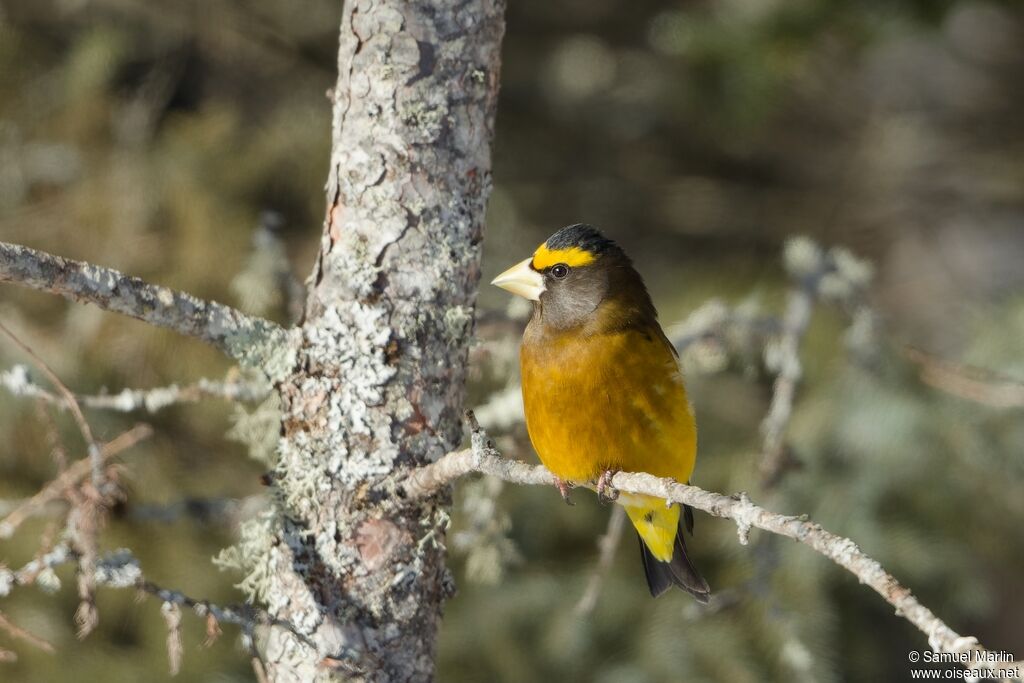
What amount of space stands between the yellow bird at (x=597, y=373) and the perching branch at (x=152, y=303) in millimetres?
739

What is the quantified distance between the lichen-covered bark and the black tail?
43.7 inches

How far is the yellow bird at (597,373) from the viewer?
9.45 feet

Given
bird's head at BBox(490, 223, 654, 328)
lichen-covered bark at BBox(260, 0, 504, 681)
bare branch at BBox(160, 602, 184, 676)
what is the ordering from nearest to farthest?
1. bare branch at BBox(160, 602, 184, 676)
2. lichen-covered bark at BBox(260, 0, 504, 681)
3. bird's head at BBox(490, 223, 654, 328)

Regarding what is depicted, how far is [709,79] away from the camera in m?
5.34

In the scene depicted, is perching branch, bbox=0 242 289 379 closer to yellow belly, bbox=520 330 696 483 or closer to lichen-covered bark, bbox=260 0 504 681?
lichen-covered bark, bbox=260 0 504 681

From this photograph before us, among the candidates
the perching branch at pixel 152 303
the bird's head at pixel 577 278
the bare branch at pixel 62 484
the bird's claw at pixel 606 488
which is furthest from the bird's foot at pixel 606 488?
the bare branch at pixel 62 484

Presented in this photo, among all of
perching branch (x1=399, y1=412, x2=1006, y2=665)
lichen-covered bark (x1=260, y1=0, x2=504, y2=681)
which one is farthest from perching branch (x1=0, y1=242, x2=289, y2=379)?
perching branch (x1=399, y1=412, x2=1006, y2=665)

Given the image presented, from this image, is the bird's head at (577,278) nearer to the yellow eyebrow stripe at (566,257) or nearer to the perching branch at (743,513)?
the yellow eyebrow stripe at (566,257)

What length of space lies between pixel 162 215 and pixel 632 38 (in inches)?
122

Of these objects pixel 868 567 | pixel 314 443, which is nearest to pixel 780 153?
pixel 314 443

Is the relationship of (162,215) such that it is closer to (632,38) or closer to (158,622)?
(158,622)

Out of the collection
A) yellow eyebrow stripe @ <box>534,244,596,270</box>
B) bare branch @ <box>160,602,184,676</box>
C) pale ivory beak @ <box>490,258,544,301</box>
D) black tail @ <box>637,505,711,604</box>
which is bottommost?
black tail @ <box>637,505,711,604</box>

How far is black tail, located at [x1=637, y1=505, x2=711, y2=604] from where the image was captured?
3.36 m

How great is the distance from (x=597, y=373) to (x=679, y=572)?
845mm
